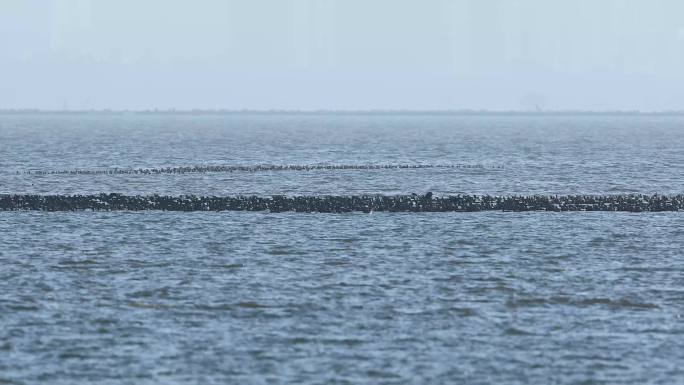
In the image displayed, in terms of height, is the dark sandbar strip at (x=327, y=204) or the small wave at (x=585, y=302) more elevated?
the small wave at (x=585, y=302)

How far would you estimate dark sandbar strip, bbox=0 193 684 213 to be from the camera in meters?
67.2

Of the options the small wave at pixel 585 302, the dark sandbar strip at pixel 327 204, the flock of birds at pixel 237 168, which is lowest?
the flock of birds at pixel 237 168

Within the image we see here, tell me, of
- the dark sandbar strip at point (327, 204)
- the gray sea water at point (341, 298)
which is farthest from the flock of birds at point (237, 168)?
the gray sea water at point (341, 298)

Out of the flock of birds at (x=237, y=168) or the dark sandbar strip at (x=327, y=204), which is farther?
the flock of birds at (x=237, y=168)

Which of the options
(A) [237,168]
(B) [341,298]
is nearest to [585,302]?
(B) [341,298]

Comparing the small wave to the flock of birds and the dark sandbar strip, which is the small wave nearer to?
the dark sandbar strip

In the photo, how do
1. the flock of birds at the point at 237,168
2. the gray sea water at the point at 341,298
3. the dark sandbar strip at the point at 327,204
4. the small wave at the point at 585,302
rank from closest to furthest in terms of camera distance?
the gray sea water at the point at 341,298
the small wave at the point at 585,302
the dark sandbar strip at the point at 327,204
the flock of birds at the point at 237,168

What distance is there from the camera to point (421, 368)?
95.4 feet

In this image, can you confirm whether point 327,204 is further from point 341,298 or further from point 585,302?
point 585,302

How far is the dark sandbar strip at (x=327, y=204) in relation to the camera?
221 ft

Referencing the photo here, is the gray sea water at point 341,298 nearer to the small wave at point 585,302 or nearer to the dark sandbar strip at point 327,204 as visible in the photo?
the small wave at point 585,302

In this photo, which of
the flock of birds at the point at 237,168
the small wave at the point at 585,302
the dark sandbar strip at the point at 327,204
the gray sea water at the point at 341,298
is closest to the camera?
the gray sea water at the point at 341,298

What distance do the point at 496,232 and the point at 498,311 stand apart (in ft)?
69.3

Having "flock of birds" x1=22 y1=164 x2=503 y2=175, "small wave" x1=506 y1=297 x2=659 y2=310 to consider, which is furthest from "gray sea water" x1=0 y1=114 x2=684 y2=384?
"flock of birds" x1=22 y1=164 x2=503 y2=175
